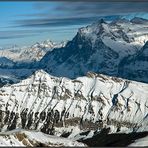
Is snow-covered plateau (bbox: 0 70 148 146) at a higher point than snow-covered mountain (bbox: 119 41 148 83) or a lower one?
higher

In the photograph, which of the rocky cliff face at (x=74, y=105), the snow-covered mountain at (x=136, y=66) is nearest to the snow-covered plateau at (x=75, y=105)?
the rocky cliff face at (x=74, y=105)

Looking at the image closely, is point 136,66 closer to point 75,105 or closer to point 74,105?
point 74,105

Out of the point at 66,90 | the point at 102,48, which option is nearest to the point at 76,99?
the point at 66,90

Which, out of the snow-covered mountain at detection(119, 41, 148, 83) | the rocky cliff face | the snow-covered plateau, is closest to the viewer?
the snow-covered plateau

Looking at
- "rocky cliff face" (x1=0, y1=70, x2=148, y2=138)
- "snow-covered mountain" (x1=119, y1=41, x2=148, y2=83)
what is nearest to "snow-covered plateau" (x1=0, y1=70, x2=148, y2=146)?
"rocky cliff face" (x1=0, y1=70, x2=148, y2=138)

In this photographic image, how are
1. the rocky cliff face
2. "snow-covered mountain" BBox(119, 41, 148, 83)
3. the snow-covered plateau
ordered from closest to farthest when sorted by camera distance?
the snow-covered plateau < the rocky cliff face < "snow-covered mountain" BBox(119, 41, 148, 83)

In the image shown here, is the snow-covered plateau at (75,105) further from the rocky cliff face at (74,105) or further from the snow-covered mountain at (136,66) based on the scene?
the snow-covered mountain at (136,66)

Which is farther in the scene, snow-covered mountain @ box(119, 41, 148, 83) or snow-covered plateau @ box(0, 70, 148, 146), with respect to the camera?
snow-covered mountain @ box(119, 41, 148, 83)

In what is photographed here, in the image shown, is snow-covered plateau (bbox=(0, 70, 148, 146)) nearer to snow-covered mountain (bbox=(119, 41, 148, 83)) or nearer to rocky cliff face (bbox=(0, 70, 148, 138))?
rocky cliff face (bbox=(0, 70, 148, 138))

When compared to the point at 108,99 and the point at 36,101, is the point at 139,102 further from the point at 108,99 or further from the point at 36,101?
the point at 36,101
